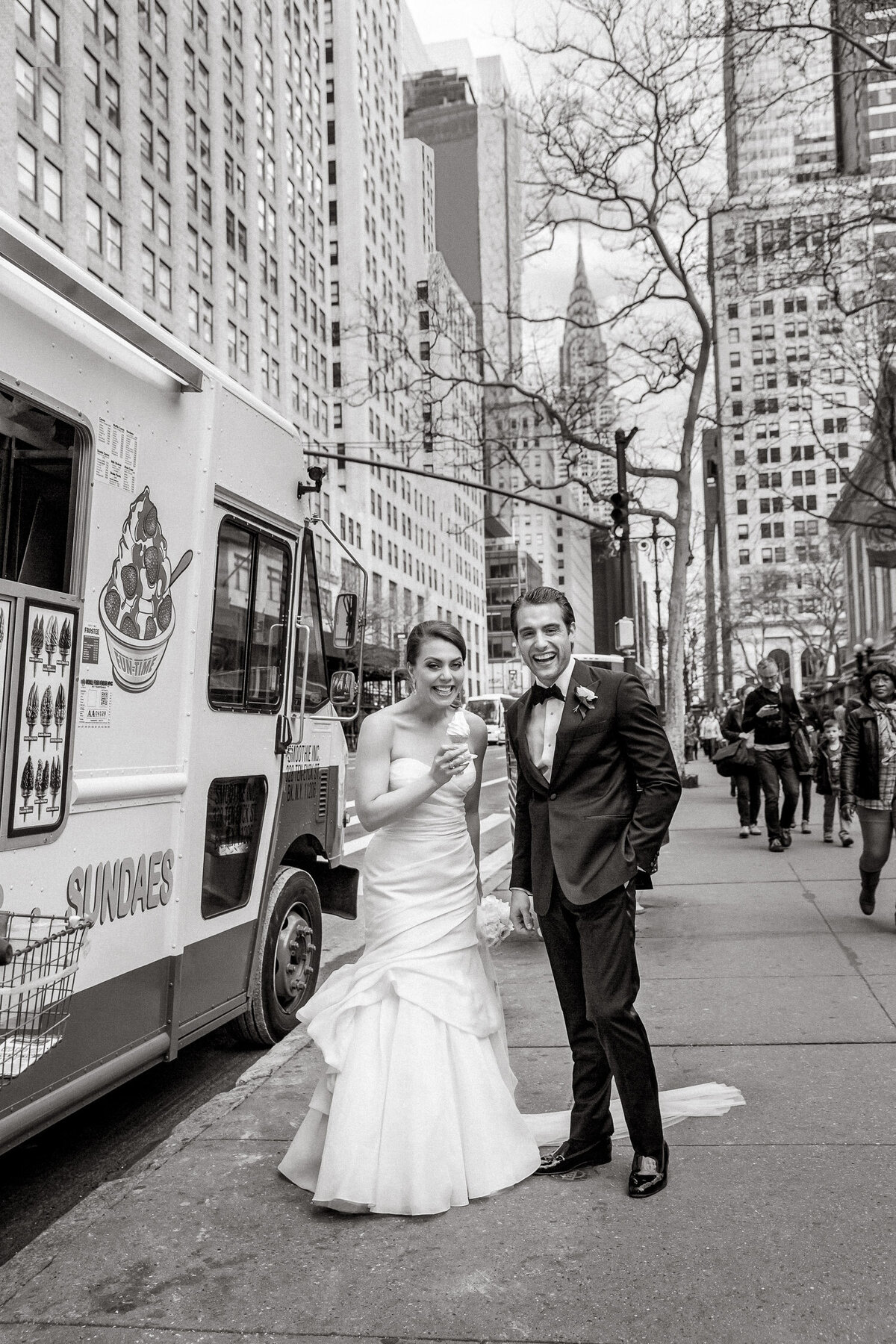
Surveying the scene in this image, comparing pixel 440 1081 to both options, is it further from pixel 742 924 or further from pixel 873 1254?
pixel 742 924

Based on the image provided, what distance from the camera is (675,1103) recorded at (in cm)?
452

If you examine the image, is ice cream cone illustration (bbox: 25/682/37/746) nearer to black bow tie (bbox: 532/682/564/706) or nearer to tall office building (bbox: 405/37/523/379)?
black bow tie (bbox: 532/682/564/706)

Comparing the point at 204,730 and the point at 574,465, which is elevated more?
the point at 574,465

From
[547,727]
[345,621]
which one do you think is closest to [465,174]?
[345,621]

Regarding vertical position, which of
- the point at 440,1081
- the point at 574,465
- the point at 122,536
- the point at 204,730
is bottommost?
the point at 440,1081

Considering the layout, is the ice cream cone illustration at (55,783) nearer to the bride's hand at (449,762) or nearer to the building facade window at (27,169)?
the bride's hand at (449,762)

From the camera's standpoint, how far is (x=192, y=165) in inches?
2028

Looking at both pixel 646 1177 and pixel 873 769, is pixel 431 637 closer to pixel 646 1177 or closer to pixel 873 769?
pixel 646 1177

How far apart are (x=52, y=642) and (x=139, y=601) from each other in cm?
62

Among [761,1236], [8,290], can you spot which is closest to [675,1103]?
[761,1236]

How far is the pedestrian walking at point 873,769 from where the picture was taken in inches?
320

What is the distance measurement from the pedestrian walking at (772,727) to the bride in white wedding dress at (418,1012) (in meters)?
8.50

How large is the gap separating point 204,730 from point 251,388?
2086 inches

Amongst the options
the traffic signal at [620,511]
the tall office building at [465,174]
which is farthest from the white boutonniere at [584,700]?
the tall office building at [465,174]
